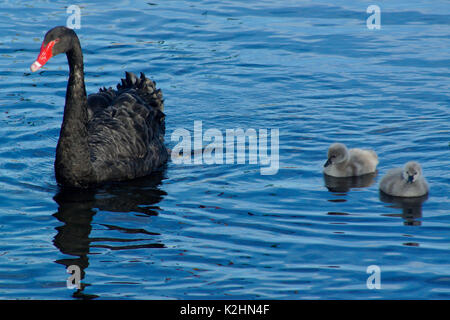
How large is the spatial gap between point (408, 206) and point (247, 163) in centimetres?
183

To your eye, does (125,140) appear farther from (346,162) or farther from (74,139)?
(346,162)

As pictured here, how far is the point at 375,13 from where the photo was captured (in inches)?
532

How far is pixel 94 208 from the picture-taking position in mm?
7188

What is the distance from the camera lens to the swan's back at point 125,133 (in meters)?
7.88

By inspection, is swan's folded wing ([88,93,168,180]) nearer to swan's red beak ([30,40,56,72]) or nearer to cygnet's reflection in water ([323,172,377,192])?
swan's red beak ([30,40,56,72])

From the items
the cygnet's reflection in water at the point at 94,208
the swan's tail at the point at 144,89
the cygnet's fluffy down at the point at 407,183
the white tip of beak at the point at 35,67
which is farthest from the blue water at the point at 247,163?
the white tip of beak at the point at 35,67

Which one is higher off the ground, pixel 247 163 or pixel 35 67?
pixel 35 67

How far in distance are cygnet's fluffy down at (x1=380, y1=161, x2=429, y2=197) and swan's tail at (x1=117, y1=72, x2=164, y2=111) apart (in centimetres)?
294

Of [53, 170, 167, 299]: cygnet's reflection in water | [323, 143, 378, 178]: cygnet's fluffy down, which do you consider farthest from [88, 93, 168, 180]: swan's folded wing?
[323, 143, 378, 178]: cygnet's fluffy down

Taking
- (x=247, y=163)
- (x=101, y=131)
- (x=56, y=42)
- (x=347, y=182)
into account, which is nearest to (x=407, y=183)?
(x=347, y=182)

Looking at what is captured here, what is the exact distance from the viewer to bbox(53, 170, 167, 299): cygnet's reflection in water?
6.34 metres

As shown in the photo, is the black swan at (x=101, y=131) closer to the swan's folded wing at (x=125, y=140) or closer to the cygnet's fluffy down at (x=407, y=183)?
the swan's folded wing at (x=125, y=140)

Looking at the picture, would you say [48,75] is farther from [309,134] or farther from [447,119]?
[447,119]

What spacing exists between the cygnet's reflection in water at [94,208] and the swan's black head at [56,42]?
1.31 metres
